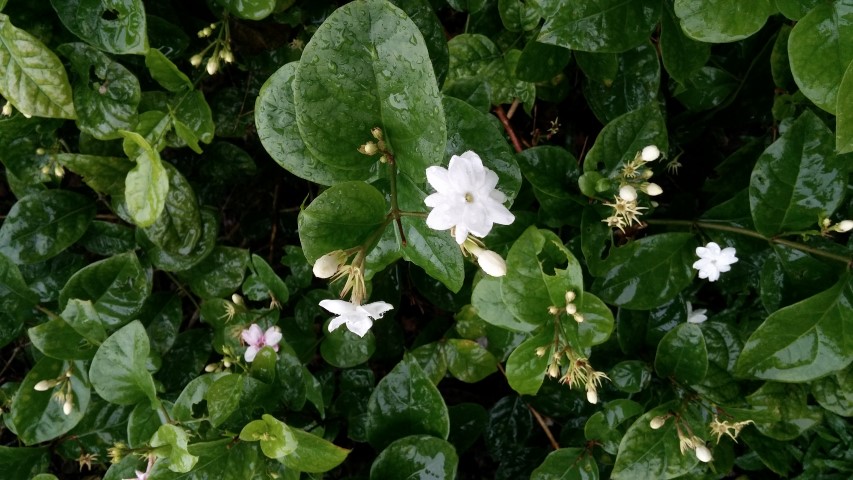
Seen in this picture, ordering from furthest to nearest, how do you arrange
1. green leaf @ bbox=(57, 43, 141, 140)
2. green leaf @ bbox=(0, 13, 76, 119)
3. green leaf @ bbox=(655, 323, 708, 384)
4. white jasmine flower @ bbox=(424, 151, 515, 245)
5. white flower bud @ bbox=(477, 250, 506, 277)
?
green leaf @ bbox=(57, 43, 141, 140)
green leaf @ bbox=(655, 323, 708, 384)
green leaf @ bbox=(0, 13, 76, 119)
white flower bud @ bbox=(477, 250, 506, 277)
white jasmine flower @ bbox=(424, 151, 515, 245)

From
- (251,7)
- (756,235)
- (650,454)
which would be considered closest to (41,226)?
(251,7)

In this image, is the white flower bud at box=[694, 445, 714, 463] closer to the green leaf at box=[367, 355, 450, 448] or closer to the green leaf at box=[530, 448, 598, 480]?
the green leaf at box=[530, 448, 598, 480]

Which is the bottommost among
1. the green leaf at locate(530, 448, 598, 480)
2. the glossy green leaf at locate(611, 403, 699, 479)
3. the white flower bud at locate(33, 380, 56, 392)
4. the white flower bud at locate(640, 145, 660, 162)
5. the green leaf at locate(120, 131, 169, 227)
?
the green leaf at locate(530, 448, 598, 480)

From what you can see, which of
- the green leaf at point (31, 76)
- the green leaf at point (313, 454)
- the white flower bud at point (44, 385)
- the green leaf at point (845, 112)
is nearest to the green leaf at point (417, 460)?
the green leaf at point (313, 454)

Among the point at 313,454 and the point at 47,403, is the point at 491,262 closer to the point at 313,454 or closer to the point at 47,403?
the point at 313,454

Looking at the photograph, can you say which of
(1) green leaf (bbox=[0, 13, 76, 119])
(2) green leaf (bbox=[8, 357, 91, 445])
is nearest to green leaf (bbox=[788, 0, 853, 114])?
(1) green leaf (bbox=[0, 13, 76, 119])

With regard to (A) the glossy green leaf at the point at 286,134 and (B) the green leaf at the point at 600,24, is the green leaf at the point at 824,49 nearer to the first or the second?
(B) the green leaf at the point at 600,24
